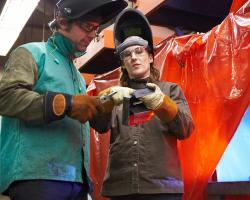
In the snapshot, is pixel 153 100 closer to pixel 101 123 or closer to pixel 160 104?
pixel 160 104

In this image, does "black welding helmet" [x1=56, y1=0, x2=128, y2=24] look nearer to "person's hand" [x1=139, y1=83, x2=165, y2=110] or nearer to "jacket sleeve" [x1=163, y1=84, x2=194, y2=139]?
"person's hand" [x1=139, y1=83, x2=165, y2=110]

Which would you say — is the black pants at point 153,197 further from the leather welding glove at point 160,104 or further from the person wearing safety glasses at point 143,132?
the leather welding glove at point 160,104

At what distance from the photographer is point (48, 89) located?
46.4 inches

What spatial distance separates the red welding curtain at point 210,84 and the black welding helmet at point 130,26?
254 mm

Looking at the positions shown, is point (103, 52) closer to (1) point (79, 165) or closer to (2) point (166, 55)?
(2) point (166, 55)

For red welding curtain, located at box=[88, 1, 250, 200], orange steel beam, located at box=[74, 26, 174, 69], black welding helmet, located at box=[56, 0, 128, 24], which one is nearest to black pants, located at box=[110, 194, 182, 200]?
red welding curtain, located at box=[88, 1, 250, 200]

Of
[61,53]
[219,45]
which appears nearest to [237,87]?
[219,45]

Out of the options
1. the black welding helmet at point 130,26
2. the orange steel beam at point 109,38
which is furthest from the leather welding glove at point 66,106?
the orange steel beam at point 109,38

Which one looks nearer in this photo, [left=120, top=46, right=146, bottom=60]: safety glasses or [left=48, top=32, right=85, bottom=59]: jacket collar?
[left=48, top=32, right=85, bottom=59]: jacket collar

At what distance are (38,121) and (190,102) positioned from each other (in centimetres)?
91

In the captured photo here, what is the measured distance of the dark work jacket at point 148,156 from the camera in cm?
136

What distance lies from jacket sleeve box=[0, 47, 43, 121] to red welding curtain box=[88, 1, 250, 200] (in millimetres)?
843

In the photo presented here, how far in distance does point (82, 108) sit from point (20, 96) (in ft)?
0.62

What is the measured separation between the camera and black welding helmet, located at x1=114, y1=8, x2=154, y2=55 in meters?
1.71
